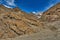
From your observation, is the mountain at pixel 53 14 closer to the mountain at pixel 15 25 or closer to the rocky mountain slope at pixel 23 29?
the rocky mountain slope at pixel 23 29

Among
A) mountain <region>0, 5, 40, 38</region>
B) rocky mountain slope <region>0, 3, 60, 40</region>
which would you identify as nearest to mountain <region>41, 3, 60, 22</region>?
rocky mountain slope <region>0, 3, 60, 40</region>

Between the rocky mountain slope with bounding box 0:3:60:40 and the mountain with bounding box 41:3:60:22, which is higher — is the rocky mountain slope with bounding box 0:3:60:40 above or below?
below

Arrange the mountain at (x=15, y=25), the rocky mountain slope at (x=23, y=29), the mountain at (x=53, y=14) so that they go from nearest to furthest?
1. the rocky mountain slope at (x=23, y=29)
2. the mountain at (x=15, y=25)
3. the mountain at (x=53, y=14)

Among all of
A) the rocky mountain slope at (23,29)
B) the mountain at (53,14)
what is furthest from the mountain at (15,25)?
the mountain at (53,14)

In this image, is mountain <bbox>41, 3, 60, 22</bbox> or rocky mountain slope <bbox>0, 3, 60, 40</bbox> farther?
mountain <bbox>41, 3, 60, 22</bbox>

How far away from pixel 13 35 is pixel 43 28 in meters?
3.86

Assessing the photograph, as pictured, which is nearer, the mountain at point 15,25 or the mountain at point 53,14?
the mountain at point 15,25

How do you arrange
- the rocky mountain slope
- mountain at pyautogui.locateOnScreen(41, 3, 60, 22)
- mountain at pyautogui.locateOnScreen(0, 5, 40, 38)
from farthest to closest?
mountain at pyautogui.locateOnScreen(41, 3, 60, 22) → mountain at pyautogui.locateOnScreen(0, 5, 40, 38) → the rocky mountain slope

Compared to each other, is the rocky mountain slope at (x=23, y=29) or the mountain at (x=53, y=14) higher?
the mountain at (x=53, y=14)

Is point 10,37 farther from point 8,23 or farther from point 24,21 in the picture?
point 24,21

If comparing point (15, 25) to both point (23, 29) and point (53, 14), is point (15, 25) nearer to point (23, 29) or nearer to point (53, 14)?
point (23, 29)

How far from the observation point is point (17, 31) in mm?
18250

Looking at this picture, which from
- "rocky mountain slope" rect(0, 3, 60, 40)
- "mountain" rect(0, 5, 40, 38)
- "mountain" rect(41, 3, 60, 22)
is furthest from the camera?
"mountain" rect(41, 3, 60, 22)

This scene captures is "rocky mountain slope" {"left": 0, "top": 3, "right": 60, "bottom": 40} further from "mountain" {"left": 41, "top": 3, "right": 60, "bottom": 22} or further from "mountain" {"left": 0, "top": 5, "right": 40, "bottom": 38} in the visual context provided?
"mountain" {"left": 41, "top": 3, "right": 60, "bottom": 22}
